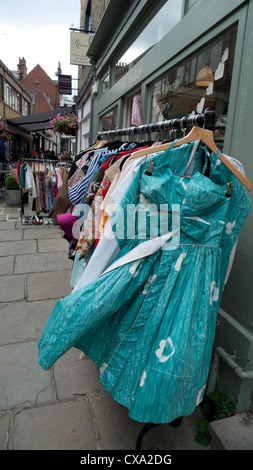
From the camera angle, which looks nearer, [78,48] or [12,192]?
[12,192]

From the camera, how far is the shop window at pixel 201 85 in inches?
81.1

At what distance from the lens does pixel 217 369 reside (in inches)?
74.0

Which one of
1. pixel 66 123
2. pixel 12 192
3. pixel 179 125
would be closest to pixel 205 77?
pixel 179 125

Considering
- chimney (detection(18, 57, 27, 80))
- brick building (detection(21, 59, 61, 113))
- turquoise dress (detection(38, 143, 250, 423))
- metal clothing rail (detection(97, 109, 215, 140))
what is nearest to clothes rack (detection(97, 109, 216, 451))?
metal clothing rail (detection(97, 109, 215, 140))

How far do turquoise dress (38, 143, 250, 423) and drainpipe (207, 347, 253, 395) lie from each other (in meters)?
0.47

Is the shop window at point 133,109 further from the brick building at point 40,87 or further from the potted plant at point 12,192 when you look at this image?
the brick building at point 40,87

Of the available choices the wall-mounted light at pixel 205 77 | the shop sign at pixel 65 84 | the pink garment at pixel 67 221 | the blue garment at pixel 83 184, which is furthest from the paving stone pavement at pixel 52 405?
the shop sign at pixel 65 84

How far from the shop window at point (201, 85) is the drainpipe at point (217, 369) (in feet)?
4.54

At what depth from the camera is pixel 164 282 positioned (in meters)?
1.32

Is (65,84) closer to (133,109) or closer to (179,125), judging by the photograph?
(133,109)

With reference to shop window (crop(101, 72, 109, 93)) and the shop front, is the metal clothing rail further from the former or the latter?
shop window (crop(101, 72, 109, 93))

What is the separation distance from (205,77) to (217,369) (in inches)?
88.2

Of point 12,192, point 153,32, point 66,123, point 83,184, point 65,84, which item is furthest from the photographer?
point 65,84

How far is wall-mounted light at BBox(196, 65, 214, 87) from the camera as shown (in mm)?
2352
